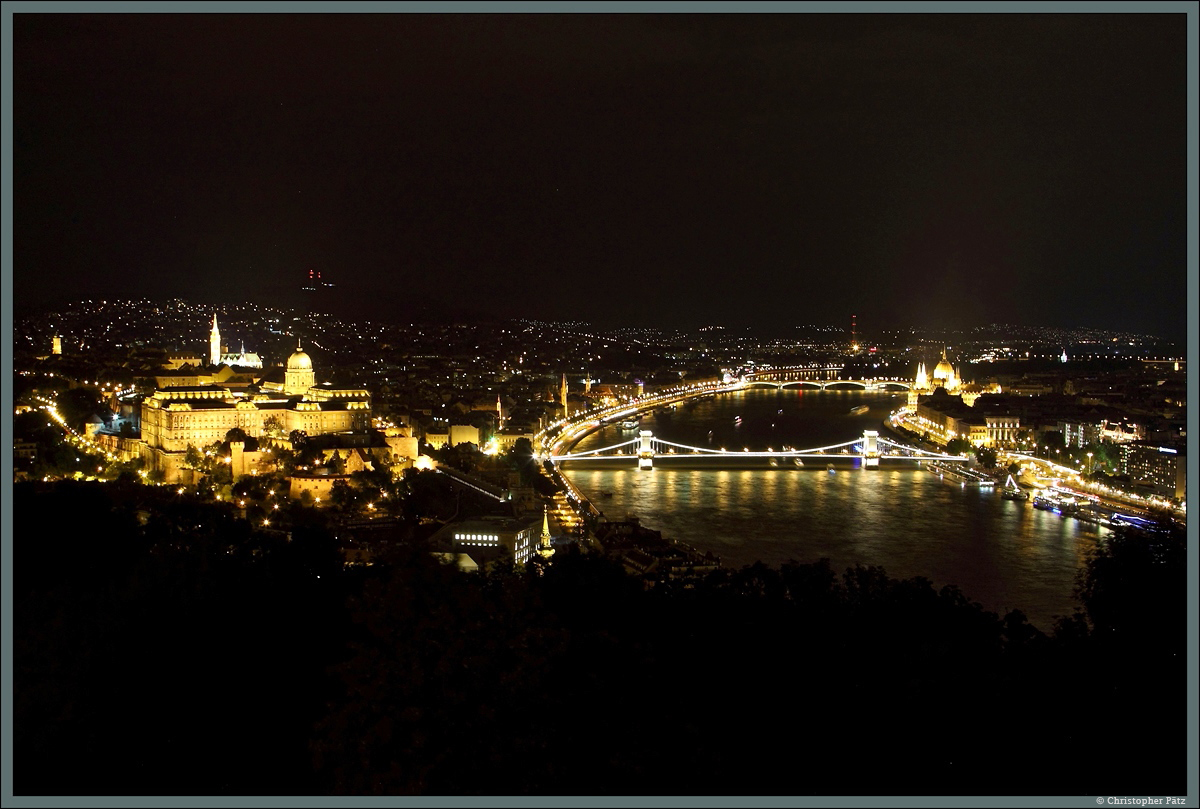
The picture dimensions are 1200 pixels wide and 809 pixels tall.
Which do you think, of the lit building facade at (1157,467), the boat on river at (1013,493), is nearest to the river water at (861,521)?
the boat on river at (1013,493)

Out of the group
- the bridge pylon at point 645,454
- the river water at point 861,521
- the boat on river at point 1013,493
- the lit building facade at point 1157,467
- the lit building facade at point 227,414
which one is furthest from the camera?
the bridge pylon at point 645,454

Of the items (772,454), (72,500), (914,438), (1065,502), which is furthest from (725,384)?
(72,500)

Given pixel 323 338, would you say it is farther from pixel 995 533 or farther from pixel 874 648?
pixel 874 648

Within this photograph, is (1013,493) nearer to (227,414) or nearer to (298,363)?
(227,414)

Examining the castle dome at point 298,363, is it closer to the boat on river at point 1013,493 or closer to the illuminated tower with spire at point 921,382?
the boat on river at point 1013,493

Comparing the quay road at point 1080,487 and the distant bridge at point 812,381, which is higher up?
the quay road at point 1080,487

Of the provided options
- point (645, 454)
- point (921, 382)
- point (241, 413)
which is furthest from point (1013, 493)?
point (921, 382)

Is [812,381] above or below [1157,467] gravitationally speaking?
below
